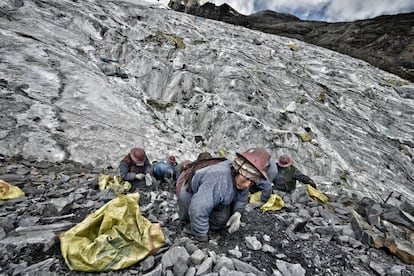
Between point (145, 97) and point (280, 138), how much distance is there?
24.8ft

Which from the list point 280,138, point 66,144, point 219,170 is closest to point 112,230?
point 219,170

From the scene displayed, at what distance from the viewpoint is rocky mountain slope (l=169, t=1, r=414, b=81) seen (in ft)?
86.9

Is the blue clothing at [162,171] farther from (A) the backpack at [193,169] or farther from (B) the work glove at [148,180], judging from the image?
(A) the backpack at [193,169]

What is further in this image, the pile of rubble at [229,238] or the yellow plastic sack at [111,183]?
the yellow plastic sack at [111,183]


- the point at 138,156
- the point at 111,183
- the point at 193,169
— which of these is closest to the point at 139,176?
the point at 138,156

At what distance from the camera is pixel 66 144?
7895mm

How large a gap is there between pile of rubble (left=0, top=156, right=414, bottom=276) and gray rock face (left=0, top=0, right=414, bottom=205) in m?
3.00

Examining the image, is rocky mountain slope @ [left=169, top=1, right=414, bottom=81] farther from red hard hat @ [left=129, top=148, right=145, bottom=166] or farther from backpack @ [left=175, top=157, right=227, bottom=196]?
backpack @ [left=175, top=157, right=227, bottom=196]

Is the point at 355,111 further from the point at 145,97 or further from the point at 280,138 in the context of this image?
the point at 145,97

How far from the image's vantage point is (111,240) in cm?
264

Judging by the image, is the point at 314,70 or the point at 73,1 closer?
the point at 73,1

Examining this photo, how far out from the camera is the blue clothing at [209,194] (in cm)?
291

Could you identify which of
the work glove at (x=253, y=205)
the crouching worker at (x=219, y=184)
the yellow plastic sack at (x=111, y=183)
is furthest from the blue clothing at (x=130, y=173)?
the crouching worker at (x=219, y=184)

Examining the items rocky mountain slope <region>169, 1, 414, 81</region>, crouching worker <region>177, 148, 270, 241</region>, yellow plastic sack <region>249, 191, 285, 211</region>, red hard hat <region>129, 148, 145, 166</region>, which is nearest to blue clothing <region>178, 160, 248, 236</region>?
crouching worker <region>177, 148, 270, 241</region>
